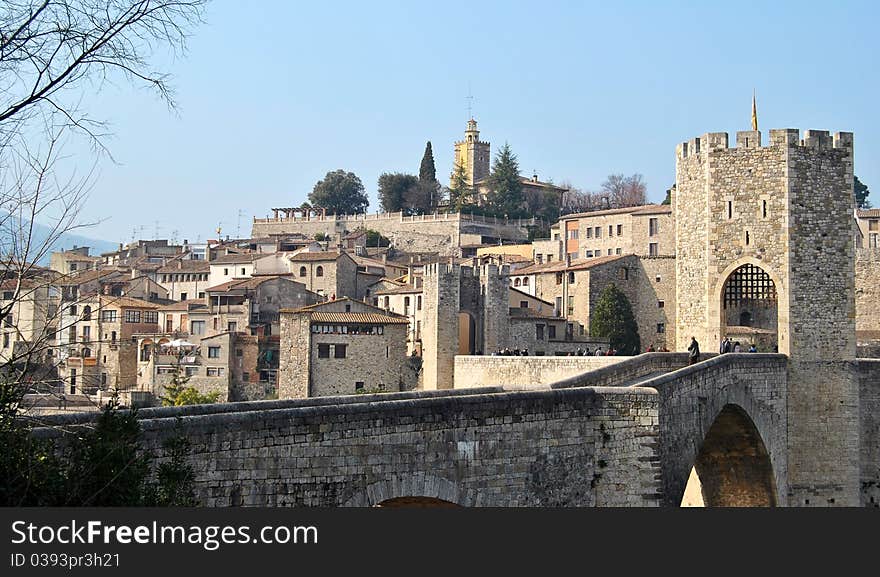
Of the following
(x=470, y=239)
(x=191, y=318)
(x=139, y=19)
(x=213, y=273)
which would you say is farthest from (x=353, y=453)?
(x=470, y=239)

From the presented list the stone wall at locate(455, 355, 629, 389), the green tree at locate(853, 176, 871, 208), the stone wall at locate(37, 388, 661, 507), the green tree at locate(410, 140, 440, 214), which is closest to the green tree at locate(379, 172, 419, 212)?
the green tree at locate(410, 140, 440, 214)

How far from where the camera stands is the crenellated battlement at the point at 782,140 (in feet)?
92.0

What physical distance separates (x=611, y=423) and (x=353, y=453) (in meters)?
4.54

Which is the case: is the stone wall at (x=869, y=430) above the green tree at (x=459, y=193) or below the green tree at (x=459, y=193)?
below

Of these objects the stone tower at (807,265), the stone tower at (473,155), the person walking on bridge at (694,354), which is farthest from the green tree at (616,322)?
the stone tower at (473,155)

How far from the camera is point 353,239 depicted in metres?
93.4

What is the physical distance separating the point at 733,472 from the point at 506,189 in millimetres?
82433

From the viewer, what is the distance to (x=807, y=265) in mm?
28141

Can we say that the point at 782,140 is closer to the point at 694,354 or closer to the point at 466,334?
the point at 694,354

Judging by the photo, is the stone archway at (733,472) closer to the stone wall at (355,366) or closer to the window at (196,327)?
the stone wall at (355,366)

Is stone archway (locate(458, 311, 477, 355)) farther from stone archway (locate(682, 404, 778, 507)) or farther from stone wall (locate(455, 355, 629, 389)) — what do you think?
stone archway (locate(682, 404, 778, 507))

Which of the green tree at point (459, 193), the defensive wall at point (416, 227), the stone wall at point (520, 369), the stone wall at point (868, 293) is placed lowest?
the stone wall at point (520, 369)

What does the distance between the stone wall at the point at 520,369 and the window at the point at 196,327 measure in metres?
30.9

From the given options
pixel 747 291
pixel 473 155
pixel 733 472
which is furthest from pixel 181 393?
pixel 473 155
